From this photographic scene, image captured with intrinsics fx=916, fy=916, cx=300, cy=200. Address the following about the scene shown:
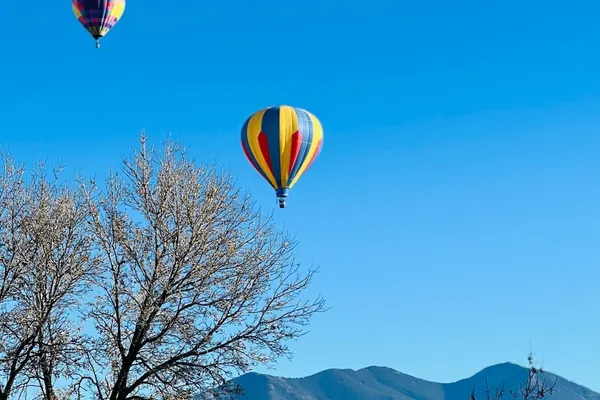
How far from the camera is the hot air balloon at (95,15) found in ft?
186

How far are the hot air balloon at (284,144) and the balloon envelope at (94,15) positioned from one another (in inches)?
440

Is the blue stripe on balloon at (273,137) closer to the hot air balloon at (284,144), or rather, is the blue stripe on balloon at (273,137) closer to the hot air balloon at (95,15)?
the hot air balloon at (284,144)

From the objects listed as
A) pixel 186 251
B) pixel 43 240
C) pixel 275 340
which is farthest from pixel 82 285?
pixel 275 340

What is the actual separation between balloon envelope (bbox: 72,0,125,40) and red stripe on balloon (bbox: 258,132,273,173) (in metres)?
11.7

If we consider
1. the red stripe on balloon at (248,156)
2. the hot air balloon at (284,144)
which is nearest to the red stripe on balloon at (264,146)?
the hot air balloon at (284,144)

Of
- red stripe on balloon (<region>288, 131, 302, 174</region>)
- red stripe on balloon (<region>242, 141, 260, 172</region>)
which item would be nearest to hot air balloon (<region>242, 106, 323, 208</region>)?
red stripe on balloon (<region>288, 131, 302, 174</region>)

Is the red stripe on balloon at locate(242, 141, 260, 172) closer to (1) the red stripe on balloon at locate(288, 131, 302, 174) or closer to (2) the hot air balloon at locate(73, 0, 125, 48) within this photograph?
(1) the red stripe on balloon at locate(288, 131, 302, 174)

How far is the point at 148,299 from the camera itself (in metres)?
29.0

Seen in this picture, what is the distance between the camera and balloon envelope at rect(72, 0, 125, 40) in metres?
56.6

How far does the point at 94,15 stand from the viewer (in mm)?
56625

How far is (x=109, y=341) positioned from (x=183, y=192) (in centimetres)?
548

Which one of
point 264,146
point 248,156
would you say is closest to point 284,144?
point 264,146

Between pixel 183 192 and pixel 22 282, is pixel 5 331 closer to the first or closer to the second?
pixel 22 282

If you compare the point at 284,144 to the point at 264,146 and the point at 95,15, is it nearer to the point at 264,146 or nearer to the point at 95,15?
the point at 264,146
